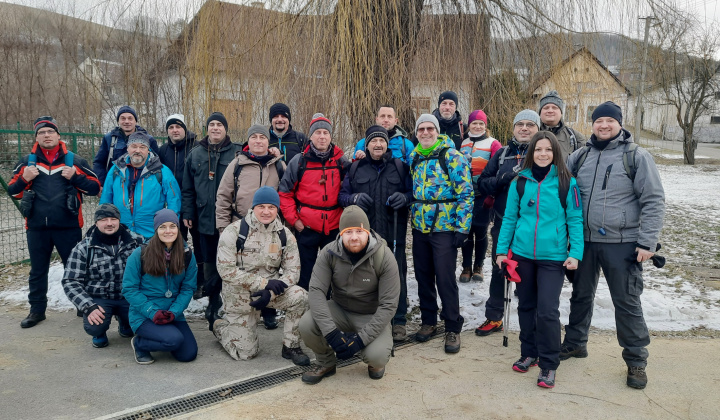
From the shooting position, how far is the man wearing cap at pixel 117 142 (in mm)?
5090

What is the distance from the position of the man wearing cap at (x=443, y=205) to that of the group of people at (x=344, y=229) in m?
0.01

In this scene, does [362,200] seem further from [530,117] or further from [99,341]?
[99,341]

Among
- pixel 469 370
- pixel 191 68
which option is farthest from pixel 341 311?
pixel 191 68

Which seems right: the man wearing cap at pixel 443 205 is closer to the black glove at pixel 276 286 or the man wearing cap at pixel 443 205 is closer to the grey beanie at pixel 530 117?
the grey beanie at pixel 530 117

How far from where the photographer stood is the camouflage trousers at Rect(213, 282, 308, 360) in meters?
3.98

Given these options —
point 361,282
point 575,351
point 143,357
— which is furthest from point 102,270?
point 575,351

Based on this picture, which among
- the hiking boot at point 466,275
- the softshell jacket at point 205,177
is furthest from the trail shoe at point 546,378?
the softshell jacket at point 205,177

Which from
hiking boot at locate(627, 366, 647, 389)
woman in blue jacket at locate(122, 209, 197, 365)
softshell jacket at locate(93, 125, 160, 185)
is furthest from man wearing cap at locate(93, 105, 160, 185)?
hiking boot at locate(627, 366, 647, 389)

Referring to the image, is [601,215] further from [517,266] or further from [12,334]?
[12,334]

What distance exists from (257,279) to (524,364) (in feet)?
6.75

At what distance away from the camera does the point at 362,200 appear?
13.7 feet

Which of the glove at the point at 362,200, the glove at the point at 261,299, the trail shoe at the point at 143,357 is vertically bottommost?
the trail shoe at the point at 143,357

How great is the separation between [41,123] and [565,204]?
442cm

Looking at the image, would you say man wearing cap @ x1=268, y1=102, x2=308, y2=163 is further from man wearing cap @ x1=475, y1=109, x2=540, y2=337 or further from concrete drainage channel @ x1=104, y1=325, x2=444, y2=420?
concrete drainage channel @ x1=104, y1=325, x2=444, y2=420
